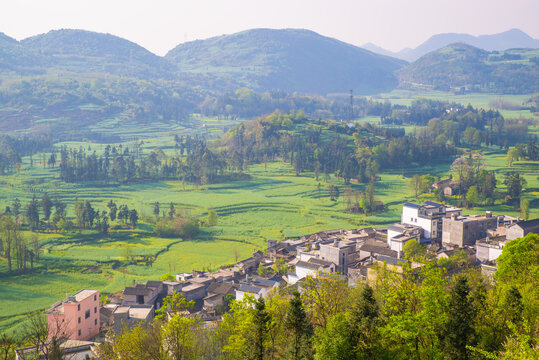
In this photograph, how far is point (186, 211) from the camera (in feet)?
198

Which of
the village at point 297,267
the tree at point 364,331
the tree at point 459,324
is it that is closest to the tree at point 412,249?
the village at point 297,267

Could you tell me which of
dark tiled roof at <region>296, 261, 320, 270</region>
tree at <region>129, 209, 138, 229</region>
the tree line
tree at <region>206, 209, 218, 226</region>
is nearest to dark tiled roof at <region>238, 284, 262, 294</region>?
dark tiled roof at <region>296, 261, 320, 270</region>

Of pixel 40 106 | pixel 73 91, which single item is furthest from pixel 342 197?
pixel 73 91

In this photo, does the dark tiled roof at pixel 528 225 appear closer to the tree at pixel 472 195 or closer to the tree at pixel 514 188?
the tree at pixel 472 195

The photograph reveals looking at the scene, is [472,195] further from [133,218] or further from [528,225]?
[133,218]

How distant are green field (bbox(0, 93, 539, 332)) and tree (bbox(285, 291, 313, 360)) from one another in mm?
22303

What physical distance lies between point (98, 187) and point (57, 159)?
2642 cm

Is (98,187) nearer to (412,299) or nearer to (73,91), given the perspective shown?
(412,299)

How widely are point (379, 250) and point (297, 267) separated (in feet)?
21.7

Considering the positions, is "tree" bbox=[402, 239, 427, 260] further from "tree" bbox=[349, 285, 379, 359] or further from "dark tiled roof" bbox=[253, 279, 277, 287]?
"tree" bbox=[349, 285, 379, 359]

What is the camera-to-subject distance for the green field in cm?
4062

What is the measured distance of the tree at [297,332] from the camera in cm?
1736

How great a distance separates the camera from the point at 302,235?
53094 mm

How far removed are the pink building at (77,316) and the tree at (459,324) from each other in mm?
19994
